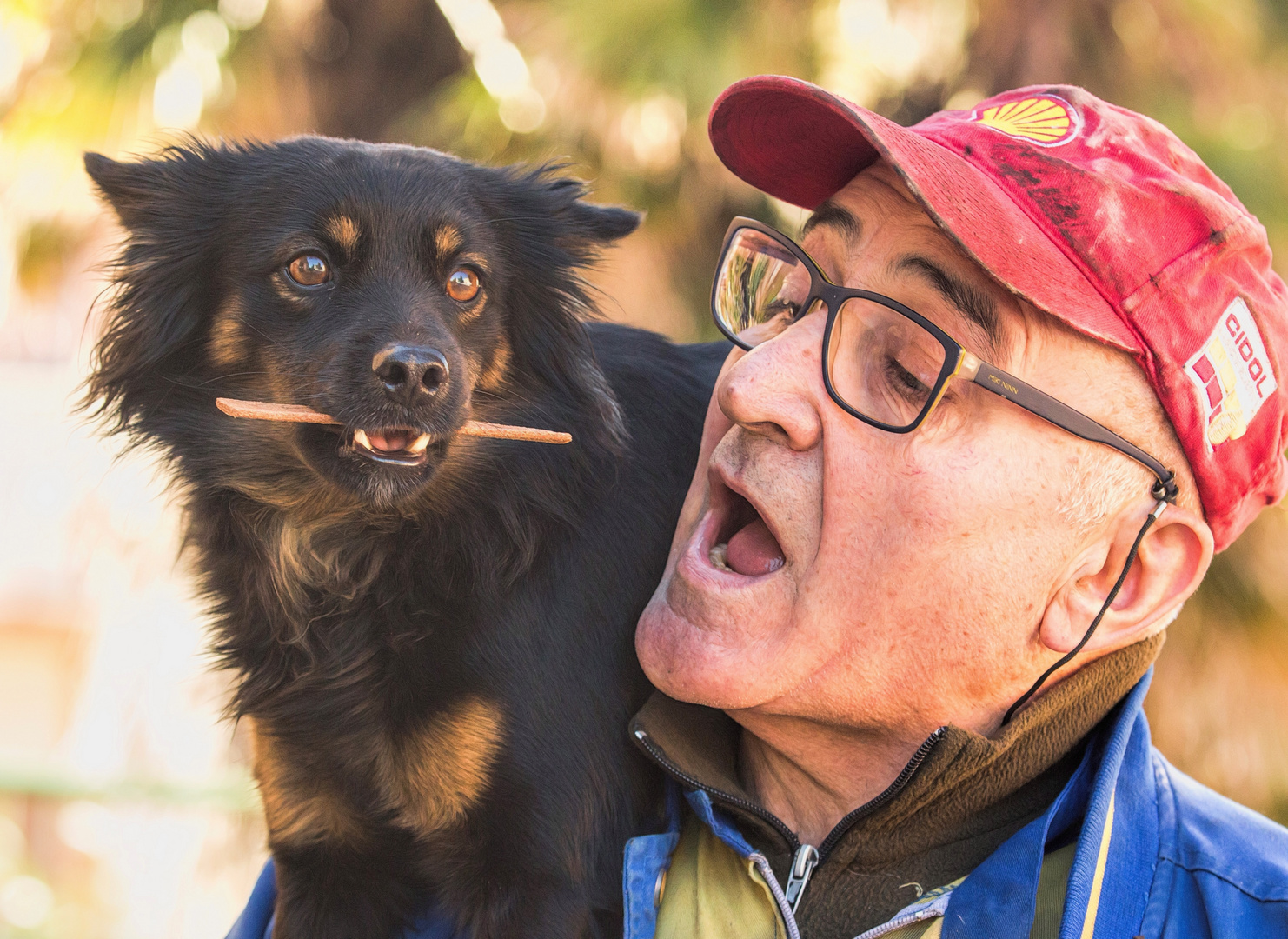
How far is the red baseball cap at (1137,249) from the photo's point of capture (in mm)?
1493

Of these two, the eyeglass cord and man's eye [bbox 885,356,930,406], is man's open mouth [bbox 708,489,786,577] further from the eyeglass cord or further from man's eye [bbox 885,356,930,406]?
the eyeglass cord

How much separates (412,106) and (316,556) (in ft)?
12.4

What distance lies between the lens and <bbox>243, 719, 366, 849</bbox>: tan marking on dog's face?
182cm

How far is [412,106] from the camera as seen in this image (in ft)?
17.2

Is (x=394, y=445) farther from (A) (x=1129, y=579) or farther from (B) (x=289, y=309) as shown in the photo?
(A) (x=1129, y=579)

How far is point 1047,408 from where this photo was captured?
5.01ft

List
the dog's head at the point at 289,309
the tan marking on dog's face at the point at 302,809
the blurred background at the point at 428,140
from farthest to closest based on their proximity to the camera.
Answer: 1. the blurred background at the point at 428,140
2. the dog's head at the point at 289,309
3. the tan marking on dog's face at the point at 302,809

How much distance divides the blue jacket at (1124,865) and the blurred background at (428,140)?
2349 mm

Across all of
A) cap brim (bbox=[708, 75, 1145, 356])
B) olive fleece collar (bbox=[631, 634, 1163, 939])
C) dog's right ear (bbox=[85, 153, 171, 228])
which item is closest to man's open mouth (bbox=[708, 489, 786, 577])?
olive fleece collar (bbox=[631, 634, 1163, 939])

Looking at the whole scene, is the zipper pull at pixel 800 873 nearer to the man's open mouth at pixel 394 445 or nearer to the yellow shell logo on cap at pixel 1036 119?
the man's open mouth at pixel 394 445

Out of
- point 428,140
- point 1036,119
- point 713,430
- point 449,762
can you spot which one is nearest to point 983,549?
point 713,430

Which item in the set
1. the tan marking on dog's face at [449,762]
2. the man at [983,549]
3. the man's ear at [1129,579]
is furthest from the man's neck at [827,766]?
the tan marking on dog's face at [449,762]

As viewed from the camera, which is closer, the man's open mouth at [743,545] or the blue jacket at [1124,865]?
the blue jacket at [1124,865]

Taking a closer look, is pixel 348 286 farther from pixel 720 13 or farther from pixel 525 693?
pixel 720 13
